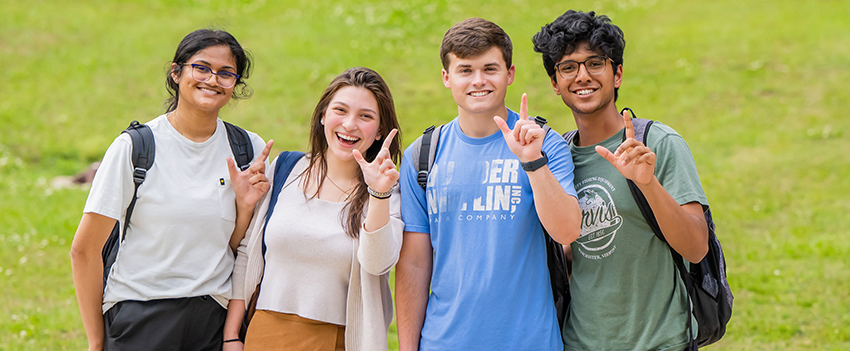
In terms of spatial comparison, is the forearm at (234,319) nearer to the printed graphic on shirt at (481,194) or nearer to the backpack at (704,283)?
the printed graphic on shirt at (481,194)

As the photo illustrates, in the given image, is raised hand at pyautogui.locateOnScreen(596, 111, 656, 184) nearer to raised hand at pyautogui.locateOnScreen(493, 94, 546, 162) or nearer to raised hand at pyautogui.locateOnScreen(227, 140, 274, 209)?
raised hand at pyautogui.locateOnScreen(493, 94, 546, 162)

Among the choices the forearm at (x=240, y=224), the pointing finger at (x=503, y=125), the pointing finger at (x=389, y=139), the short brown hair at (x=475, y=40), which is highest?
the short brown hair at (x=475, y=40)

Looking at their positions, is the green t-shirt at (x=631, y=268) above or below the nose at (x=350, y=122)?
below

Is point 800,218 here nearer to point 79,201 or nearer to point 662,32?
point 662,32

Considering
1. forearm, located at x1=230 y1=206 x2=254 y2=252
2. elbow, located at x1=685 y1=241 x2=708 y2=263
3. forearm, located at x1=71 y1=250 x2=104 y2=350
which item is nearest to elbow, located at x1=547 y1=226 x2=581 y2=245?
elbow, located at x1=685 y1=241 x2=708 y2=263

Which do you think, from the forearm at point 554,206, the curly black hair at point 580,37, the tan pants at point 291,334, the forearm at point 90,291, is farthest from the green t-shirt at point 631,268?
the forearm at point 90,291

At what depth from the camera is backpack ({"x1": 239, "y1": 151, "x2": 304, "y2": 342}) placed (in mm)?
3602

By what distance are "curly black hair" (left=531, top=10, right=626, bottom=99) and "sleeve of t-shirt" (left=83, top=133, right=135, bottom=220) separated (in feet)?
6.86

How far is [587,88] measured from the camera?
134 inches

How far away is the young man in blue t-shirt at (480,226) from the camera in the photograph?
313cm

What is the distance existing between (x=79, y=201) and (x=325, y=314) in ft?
25.9

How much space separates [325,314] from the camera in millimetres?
3414

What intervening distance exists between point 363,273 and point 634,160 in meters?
1.35

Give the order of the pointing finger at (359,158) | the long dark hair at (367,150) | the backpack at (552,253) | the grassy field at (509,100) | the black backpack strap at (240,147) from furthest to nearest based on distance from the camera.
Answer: the grassy field at (509,100) → the black backpack strap at (240,147) → the long dark hair at (367,150) → the backpack at (552,253) → the pointing finger at (359,158)
